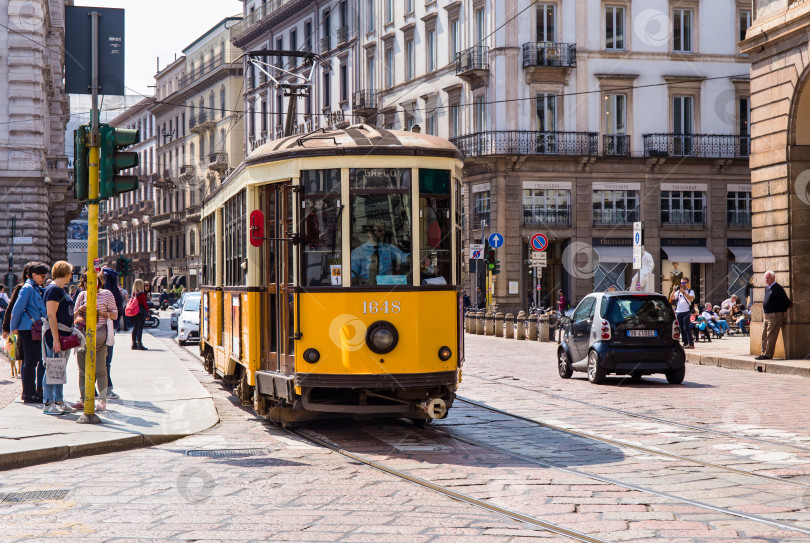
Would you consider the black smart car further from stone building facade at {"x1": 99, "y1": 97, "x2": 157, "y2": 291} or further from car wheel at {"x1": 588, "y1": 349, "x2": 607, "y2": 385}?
stone building facade at {"x1": 99, "y1": 97, "x2": 157, "y2": 291}

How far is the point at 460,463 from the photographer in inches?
338

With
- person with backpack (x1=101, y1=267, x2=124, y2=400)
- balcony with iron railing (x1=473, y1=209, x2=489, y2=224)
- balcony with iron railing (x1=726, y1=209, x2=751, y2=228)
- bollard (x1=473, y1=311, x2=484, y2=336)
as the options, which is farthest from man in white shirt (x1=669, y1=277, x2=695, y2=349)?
balcony with iron railing (x1=726, y1=209, x2=751, y2=228)

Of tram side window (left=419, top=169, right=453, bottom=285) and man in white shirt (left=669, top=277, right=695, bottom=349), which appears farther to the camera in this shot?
man in white shirt (left=669, top=277, right=695, bottom=349)

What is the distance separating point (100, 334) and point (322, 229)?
3.78 meters

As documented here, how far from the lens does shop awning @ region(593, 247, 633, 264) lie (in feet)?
138

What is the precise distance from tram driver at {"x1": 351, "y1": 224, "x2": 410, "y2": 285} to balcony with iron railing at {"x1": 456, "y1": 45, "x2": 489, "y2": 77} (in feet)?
108

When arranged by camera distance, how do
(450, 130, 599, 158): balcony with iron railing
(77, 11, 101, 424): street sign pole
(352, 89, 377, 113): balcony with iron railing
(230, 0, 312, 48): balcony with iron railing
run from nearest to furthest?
1. (77, 11, 101, 424): street sign pole
2. (450, 130, 599, 158): balcony with iron railing
3. (352, 89, 377, 113): balcony with iron railing
4. (230, 0, 312, 48): balcony with iron railing

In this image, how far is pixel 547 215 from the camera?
138ft

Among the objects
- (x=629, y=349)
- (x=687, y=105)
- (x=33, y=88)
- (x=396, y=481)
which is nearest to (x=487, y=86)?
(x=687, y=105)

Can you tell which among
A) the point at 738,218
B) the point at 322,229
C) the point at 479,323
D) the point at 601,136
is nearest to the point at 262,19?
the point at 601,136

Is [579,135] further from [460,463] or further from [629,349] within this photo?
[460,463]

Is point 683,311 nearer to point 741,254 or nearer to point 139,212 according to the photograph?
point 741,254

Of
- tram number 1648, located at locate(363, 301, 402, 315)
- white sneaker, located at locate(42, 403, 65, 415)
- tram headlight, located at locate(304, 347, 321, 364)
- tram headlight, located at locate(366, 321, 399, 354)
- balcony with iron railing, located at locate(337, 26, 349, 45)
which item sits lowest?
white sneaker, located at locate(42, 403, 65, 415)

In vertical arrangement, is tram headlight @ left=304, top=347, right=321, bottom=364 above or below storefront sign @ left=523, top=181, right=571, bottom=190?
below
